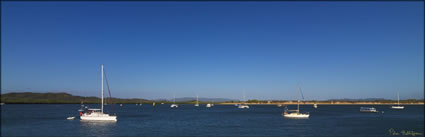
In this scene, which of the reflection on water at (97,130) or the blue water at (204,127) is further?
the blue water at (204,127)

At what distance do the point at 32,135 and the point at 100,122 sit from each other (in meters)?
23.4

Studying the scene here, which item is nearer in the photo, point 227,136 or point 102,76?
point 227,136

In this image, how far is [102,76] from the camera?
76812 millimetres

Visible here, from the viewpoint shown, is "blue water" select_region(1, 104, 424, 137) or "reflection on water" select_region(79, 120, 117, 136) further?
"blue water" select_region(1, 104, 424, 137)

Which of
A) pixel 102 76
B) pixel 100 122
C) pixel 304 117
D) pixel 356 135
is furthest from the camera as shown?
pixel 304 117

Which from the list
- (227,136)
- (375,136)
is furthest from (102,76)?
(375,136)

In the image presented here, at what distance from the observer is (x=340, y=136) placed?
159 ft

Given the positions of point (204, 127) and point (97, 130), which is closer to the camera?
point (97, 130)

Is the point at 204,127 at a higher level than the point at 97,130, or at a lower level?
lower

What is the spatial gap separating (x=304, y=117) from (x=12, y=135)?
73272 mm

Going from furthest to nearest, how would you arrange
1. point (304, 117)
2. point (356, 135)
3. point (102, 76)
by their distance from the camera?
point (304, 117) → point (102, 76) → point (356, 135)

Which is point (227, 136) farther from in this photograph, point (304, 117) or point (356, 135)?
point (304, 117)

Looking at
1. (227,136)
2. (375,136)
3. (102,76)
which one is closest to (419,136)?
(375,136)

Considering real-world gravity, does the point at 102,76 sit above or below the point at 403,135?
above
